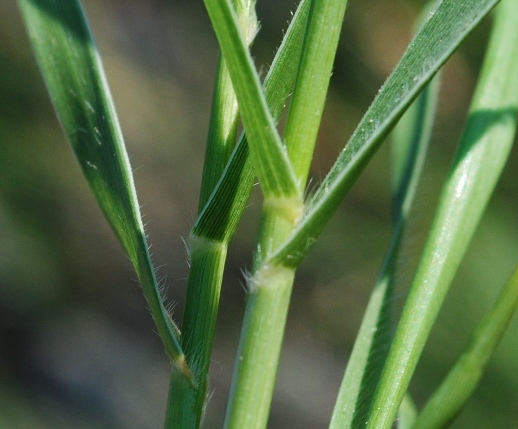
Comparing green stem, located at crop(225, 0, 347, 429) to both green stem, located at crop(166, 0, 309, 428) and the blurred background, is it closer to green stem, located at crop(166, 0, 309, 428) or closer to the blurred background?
green stem, located at crop(166, 0, 309, 428)

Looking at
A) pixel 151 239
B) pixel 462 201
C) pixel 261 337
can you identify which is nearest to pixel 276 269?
pixel 261 337

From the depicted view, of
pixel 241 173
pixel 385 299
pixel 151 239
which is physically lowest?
pixel 151 239

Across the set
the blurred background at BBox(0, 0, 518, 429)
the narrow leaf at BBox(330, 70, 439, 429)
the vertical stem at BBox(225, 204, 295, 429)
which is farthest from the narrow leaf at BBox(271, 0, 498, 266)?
the blurred background at BBox(0, 0, 518, 429)

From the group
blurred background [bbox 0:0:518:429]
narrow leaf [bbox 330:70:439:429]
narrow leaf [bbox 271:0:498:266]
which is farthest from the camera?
blurred background [bbox 0:0:518:429]

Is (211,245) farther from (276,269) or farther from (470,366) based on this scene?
(470,366)

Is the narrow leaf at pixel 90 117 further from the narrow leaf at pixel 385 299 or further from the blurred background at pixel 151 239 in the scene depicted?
the blurred background at pixel 151 239

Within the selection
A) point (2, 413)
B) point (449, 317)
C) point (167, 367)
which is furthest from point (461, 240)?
point (167, 367)

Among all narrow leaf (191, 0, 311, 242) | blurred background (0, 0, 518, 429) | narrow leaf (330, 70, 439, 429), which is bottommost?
blurred background (0, 0, 518, 429)

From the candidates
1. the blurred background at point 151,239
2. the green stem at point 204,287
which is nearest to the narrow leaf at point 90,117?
the green stem at point 204,287

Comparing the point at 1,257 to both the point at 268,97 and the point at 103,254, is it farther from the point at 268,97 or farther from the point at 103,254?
the point at 268,97
